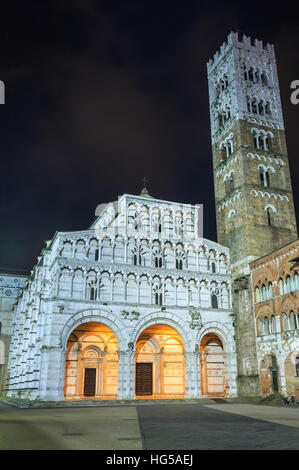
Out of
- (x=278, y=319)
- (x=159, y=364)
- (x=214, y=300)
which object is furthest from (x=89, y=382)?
(x=278, y=319)

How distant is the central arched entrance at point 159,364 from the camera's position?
121ft

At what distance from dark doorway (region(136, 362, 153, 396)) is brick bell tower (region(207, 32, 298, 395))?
8389mm

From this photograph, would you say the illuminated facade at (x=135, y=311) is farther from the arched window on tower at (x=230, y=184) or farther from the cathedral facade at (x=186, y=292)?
the arched window on tower at (x=230, y=184)

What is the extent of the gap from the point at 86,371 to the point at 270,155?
28.3m

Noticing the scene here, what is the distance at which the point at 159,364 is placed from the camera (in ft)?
124

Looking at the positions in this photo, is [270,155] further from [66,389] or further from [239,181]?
[66,389]

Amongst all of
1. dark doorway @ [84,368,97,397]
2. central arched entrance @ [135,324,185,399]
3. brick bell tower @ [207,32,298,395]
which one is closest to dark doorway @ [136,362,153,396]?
central arched entrance @ [135,324,185,399]

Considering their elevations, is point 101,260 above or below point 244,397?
above

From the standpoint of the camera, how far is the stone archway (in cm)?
3741

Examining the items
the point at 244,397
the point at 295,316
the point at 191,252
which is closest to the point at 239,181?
the point at 191,252

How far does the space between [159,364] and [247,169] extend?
21.0 meters

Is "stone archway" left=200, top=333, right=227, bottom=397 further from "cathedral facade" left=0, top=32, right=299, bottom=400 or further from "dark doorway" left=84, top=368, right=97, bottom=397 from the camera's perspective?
"dark doorway" left=84, top=368, right=97, bottom=397

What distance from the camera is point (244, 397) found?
33.8 m
